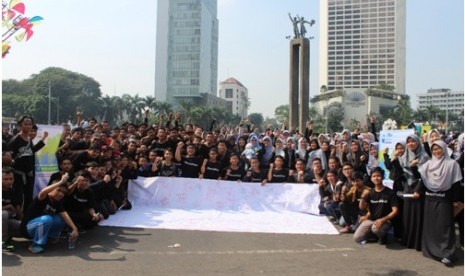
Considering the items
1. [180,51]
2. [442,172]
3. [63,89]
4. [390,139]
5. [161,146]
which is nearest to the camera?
[442,172]

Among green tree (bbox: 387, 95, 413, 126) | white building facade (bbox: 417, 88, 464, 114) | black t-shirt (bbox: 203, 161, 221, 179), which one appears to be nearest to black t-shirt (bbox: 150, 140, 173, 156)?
black t-shirt (bbox: 203, 161, 221, 179)

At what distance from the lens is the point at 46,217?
219 inches

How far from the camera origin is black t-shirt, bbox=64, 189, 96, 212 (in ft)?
20.2

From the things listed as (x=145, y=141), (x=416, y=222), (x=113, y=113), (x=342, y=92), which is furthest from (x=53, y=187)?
(x=342, y=92)

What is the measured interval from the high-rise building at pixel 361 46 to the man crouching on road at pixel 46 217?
114m

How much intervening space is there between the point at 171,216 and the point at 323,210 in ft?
9.65

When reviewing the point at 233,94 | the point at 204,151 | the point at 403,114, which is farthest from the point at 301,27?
the point at 233,94

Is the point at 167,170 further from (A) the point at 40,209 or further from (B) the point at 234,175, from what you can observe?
(A) the point at 40,209

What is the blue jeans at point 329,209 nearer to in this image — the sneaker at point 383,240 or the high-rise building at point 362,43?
the sneaker at point 383,240

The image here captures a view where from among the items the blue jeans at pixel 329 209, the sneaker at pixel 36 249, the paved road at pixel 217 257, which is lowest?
the paved road at pixel 217 257

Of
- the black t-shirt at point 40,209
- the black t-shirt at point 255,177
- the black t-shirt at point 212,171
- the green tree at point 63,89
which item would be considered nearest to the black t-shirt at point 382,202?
the black t-shirt at point 255,177

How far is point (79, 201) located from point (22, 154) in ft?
4.31

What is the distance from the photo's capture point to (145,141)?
9516mm

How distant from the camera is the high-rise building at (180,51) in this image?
110125 millimetres
